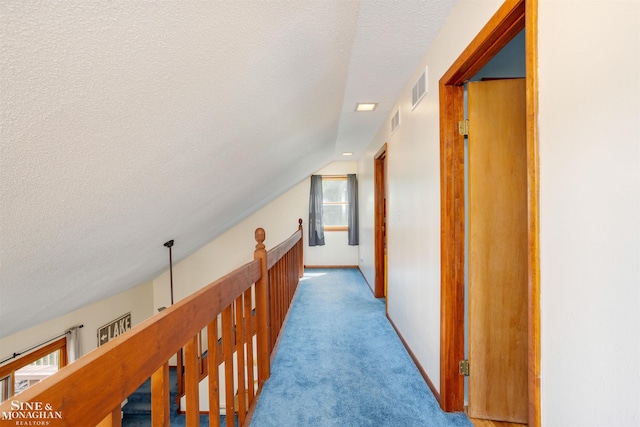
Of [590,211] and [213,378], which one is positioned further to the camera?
[213,378]

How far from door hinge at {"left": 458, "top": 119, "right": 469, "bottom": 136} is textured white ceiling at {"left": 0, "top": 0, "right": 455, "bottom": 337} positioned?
55 centimetres

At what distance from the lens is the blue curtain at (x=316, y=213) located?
19.1 ft

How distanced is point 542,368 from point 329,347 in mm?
1720

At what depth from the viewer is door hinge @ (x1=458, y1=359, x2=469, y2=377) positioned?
1630 mm

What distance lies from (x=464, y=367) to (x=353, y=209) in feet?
14.0

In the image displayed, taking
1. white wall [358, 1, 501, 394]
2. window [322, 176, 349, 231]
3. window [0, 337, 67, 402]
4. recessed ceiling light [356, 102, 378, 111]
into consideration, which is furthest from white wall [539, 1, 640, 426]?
window [322, 176, 349, 231]

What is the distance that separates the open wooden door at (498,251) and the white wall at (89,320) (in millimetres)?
2970

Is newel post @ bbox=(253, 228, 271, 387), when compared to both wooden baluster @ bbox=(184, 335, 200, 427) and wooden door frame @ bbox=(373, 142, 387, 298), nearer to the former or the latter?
wooden baluster @ bbox=(184, 335, 200, 427)

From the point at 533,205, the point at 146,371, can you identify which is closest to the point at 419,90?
the point at 533,205

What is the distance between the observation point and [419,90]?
2.06 meters

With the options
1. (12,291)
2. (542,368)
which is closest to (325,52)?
(542,368)

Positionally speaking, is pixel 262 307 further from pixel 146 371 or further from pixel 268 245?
pixel 268 245

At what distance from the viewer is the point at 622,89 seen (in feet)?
2.26

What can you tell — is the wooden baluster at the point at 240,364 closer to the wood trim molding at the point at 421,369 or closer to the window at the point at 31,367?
the wood trim molding at the point at 421,369
